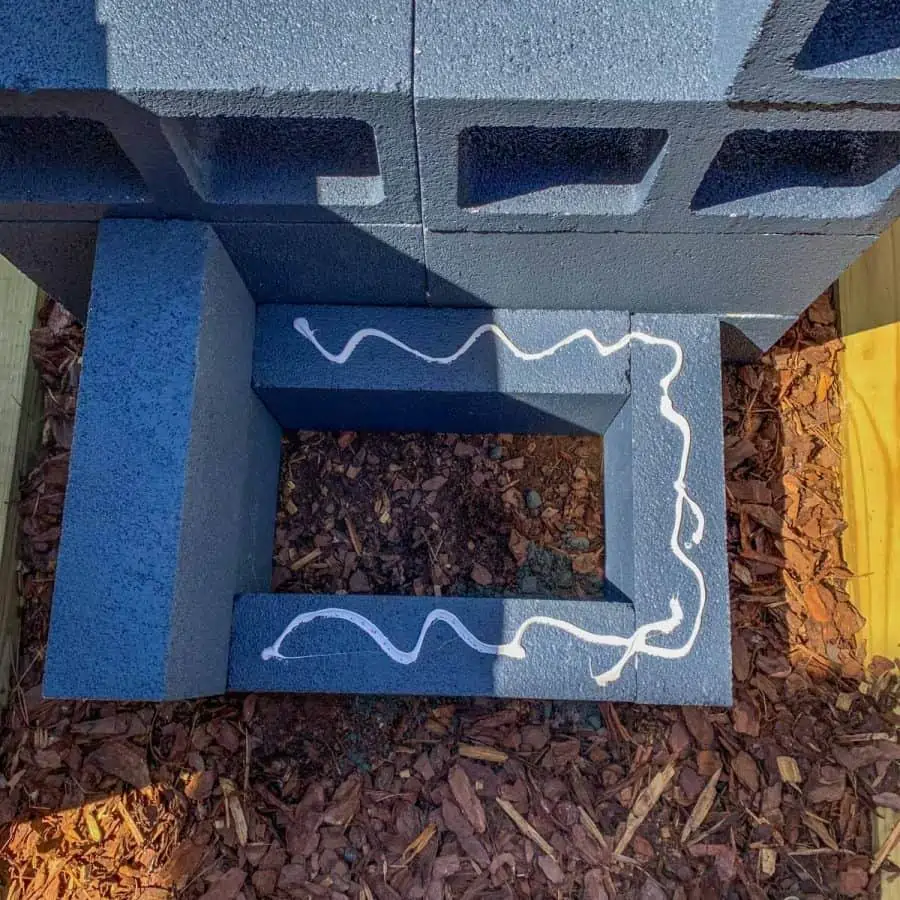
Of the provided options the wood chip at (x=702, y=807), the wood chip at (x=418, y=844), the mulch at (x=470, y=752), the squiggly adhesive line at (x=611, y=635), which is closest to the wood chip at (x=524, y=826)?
the mulch at (x=470, y=752)

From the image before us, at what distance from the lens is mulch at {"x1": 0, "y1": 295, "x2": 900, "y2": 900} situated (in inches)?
95.8

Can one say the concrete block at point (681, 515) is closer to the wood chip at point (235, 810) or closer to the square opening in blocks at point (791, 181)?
the square opening in blocks at point (791, 181)

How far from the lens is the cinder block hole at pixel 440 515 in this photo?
8.65 ft

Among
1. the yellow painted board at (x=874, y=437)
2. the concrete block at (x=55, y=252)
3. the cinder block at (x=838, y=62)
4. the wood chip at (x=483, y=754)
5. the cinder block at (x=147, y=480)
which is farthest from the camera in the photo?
the yellow painted board at (x=874, y=437)

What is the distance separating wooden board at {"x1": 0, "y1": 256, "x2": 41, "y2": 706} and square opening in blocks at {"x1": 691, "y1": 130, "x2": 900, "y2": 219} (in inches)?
92.1

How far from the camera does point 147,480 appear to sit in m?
1.94

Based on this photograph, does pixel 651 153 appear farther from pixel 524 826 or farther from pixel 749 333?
pixel 524 826

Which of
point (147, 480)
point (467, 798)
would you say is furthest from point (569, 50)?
point (467, 798)

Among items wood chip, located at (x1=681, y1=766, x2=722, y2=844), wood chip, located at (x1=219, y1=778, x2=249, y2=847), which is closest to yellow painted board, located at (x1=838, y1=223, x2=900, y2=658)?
wood chip, located at (x1=681, y1=766, x2=722, y2=844)

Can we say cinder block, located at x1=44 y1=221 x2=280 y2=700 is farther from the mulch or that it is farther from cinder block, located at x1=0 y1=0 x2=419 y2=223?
the mulch

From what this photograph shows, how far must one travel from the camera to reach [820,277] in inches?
90.0

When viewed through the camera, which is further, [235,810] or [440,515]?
[440,515]

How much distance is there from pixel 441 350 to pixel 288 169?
2.27ft

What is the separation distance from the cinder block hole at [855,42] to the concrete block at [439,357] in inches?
37.0
